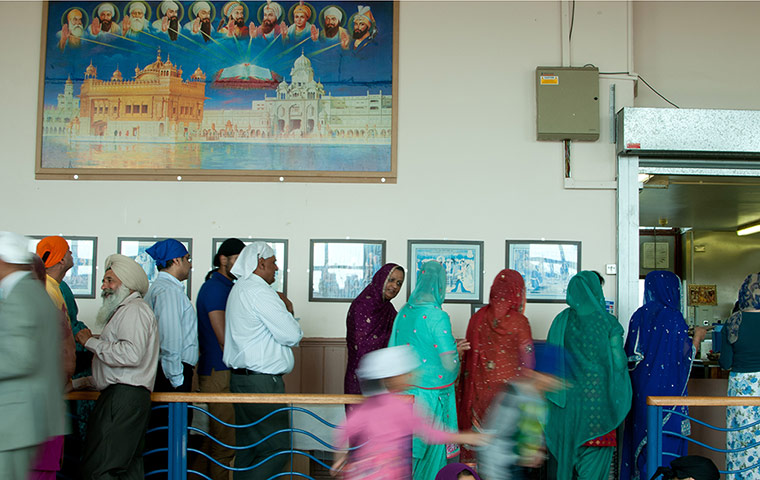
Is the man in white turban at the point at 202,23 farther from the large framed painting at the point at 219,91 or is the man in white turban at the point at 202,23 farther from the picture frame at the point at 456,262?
the picture frame at the point at 456,262

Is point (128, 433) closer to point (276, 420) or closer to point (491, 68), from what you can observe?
point (276, 420)

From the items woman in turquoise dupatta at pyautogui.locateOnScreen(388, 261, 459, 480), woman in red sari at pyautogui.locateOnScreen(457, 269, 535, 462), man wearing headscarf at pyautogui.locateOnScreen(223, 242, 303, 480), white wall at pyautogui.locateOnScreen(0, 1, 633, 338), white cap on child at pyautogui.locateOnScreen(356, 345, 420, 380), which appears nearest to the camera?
white cap on child at pyautogui.locateOnScreen(356, 345, 420, 380)

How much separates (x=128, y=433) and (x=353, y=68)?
11.7 ft

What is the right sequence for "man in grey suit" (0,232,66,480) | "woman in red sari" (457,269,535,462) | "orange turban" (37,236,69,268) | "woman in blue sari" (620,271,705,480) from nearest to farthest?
"man in grey suit" (0,232,66,480), "orange turban" (37,236,69,268), "woman in red sari" (457,269,535,462), "woman in blue sari" (620,271,705,480)

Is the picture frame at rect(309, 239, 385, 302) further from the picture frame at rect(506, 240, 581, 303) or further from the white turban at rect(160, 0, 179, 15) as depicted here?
the white turban at rect(160, 0, 179, 15)

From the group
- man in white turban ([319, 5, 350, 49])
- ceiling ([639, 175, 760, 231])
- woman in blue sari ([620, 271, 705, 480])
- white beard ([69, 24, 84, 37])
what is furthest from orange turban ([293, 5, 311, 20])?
woman in blue sari ([620, 271, 705, 480])

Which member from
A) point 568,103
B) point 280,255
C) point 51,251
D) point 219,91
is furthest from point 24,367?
point 568,103

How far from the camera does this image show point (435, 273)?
4.39 metres

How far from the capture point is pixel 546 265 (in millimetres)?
5586

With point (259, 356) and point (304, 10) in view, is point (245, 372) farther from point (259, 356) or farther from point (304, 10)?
point (304, 10)

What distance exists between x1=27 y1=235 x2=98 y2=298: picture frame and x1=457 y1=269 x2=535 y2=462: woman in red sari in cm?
323

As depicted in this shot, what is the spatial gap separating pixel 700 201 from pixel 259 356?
6588 mm

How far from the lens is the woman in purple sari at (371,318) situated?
14.8 ft

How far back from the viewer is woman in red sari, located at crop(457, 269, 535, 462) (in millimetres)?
4426
